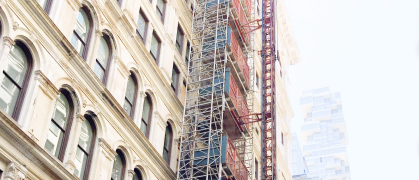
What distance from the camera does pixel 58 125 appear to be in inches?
721

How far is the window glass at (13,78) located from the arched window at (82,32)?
315 centimetres

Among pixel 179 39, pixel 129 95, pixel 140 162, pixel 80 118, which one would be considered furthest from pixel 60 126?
pixel 179 39

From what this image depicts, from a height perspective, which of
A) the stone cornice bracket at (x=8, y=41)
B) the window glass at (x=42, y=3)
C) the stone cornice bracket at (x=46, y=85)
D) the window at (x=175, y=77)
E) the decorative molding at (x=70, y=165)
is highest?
the window at (x=175, y=77)

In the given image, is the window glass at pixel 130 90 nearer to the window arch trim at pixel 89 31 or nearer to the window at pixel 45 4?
the window arch trim at pixel 89 31

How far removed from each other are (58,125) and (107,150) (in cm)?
277

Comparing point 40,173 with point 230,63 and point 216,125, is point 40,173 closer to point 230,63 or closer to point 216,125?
point 216,125

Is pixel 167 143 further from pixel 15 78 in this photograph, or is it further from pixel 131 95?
pixel 15 78

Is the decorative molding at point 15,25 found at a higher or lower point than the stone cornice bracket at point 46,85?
higher

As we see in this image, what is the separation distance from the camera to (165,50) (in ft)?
92.8

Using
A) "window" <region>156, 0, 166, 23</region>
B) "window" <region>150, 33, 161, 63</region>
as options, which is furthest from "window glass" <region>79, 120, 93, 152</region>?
"window" <region>156, 0, 166, 23</region>

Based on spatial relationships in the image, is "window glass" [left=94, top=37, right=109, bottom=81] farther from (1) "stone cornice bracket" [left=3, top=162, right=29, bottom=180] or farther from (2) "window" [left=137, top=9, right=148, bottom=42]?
(1) "stone cornice bracket" [left=3, top=162, right=29, bottom=180]

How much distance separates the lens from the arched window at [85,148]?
19.0m

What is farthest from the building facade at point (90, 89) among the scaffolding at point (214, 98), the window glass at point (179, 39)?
the scaffolding at point (214, 98)

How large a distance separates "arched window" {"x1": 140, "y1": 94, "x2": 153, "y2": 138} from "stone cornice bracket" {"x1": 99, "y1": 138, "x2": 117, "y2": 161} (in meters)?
3.57
